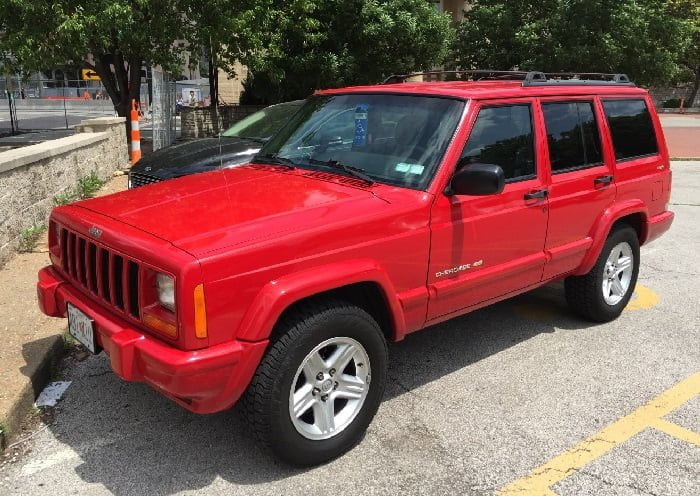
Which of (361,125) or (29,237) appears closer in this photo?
(361,125)

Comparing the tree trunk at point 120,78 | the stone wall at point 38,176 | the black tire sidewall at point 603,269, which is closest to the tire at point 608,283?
the black tire sidewall at point 603,269

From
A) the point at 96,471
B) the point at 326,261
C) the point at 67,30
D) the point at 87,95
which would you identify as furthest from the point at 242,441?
the point at 87,95

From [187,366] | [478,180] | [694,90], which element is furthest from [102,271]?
[694,90]

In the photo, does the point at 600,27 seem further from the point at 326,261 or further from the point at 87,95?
the point at 87,95

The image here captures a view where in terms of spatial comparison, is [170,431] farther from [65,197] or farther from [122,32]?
[122,32]

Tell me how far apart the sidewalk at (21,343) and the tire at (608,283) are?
381 centimetres

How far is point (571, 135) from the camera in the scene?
4398 millimetres

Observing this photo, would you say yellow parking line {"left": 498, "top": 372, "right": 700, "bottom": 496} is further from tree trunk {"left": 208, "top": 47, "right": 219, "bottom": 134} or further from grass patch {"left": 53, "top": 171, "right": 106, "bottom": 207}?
tree trunk {"left": 208, "top": 47, "right": 219, "bottom": 134}

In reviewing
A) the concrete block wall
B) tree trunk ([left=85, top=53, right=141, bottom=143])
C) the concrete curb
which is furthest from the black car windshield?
the concrete block wall

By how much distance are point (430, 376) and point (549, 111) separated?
1.93 meters

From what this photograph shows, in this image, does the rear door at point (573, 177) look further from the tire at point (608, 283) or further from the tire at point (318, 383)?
the tire at point (318, 383)

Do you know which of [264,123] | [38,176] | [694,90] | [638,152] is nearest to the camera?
[638,152]

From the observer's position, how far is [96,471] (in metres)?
3.10

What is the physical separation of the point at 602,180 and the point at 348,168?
197 cm
